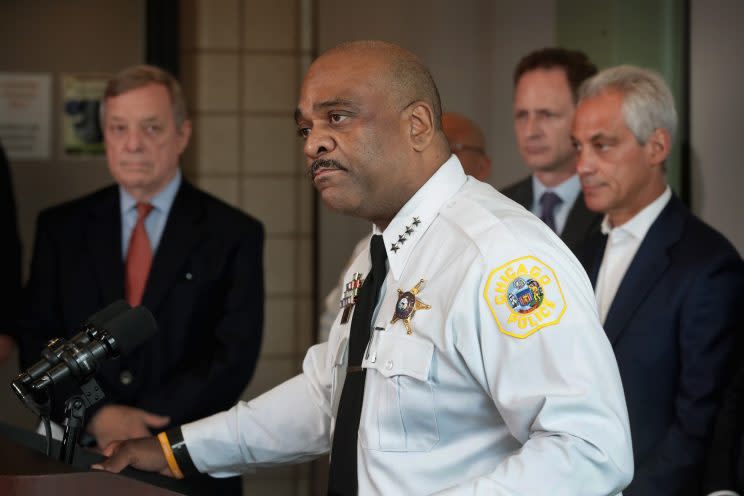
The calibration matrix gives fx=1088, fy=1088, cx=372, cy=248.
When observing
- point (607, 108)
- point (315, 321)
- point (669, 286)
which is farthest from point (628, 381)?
point (315, 321)

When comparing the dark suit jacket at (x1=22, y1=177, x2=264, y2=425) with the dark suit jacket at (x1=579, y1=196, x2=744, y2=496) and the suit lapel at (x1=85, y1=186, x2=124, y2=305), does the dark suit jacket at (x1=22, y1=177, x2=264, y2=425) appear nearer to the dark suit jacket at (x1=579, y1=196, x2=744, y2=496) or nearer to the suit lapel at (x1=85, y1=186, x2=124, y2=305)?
the suit lapel at (x1=85, y1=186, x2=124, y2=305)

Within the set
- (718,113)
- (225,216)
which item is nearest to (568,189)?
(718,113)

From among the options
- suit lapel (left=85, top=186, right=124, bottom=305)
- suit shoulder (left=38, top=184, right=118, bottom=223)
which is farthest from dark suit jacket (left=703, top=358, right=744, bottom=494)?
suit shoulder (left=38, top=184, right=118, bottom=223)

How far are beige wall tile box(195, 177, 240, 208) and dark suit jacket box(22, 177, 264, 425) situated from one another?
6.24 ft

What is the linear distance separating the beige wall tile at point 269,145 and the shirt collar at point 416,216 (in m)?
3.12

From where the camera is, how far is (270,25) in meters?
4.83

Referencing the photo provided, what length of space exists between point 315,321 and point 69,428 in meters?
3.31

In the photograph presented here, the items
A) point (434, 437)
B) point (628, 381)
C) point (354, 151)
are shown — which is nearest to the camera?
point (434, 437)

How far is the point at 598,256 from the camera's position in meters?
2.64

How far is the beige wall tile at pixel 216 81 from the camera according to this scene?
4793mm

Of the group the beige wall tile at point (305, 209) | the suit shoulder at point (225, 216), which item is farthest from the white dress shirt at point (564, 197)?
the beige wall tile at point (305, 209)

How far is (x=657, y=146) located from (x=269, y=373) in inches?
104

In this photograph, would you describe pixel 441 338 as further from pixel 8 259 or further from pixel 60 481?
pixel 8 259

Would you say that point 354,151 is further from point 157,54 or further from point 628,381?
point 157,54
